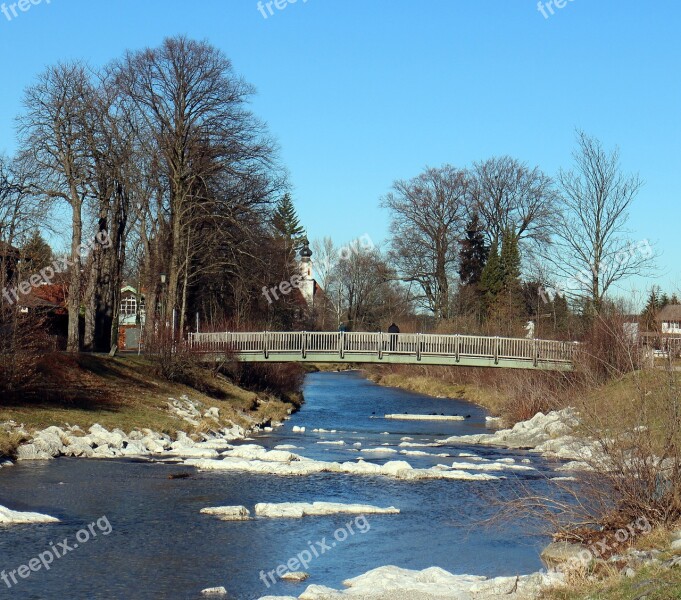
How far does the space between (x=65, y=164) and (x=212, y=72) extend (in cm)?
887

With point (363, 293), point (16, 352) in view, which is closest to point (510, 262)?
point (363, 293)

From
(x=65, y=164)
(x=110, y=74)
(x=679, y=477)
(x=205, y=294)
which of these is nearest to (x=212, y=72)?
(x=110, y=74)

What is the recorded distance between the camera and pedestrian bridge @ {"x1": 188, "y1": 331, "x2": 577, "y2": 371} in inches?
1571

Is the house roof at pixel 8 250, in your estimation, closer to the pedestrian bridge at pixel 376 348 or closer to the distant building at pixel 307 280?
the pedestrian bridge at pixel 376 348

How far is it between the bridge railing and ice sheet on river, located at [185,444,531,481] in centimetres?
1535

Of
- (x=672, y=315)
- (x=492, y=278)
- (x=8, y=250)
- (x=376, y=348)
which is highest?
(x=492, y=278)

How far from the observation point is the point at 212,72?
4484cm

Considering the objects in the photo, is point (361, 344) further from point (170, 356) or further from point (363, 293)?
point (363, 293)

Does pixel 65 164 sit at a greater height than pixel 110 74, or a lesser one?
lesser

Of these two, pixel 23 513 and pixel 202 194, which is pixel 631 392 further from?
pixel 202 194

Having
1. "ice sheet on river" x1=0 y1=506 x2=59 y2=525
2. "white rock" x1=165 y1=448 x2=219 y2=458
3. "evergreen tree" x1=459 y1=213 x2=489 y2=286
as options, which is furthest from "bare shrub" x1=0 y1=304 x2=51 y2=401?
"evergreen tree" x1=459 y1=213 x2=489 y2=286

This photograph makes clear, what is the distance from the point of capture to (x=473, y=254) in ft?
230

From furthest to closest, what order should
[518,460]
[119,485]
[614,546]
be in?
[518,460] → [119,485] → [614,546]

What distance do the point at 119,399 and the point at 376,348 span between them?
13.2 metres
